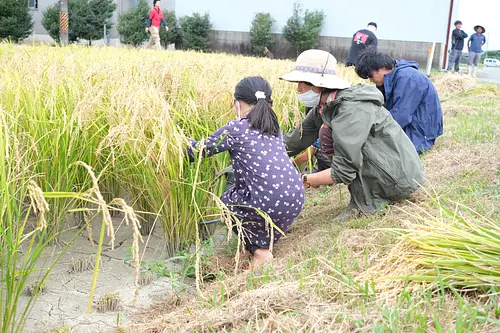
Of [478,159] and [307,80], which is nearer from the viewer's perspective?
[307,80]

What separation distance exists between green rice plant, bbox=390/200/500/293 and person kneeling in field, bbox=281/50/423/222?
87 centimetres

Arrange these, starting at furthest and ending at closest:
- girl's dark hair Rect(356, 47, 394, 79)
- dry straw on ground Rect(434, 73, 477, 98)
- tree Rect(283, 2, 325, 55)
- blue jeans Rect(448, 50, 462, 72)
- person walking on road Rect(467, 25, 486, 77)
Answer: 1. tree Rect(283, 2, 325, 55)
2. blue jeans Rect(448, 50, 462, 72)
3. person walking on road Rect(467, 25, 486, 77)
4. dry straw on ground Rect(434, 73, 477, 98)
5. girl's dark hair Rect(356, 47, 394, 79)

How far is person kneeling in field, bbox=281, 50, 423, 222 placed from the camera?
296 cm

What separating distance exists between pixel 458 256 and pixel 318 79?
54.1 inches

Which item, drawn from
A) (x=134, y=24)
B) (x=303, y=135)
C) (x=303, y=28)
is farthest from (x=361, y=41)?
(x=134, y=24)

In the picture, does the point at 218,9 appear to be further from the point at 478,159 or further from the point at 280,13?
the point at 478,159

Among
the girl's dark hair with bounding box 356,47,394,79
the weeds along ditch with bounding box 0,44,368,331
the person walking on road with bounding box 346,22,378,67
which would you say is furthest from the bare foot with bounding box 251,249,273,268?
the person walking on road with bounding box 346,22,378,67

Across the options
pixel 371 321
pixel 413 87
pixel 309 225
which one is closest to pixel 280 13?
pixel 413 87

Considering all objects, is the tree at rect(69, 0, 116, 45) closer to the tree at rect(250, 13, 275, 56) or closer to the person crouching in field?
the tree at rect(250, 13, 275, 56)

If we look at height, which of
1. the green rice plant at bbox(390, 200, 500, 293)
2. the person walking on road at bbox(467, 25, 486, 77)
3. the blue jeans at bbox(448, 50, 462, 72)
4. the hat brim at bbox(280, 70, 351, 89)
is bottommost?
the green rice plant at bbox(390, 200, 500, 293)

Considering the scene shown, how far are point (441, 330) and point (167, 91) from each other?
234 cm

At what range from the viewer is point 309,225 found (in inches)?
130

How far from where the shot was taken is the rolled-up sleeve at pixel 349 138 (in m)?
2.94

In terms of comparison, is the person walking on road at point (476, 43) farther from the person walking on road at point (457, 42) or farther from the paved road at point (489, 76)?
the paved road at point (489, 76)
